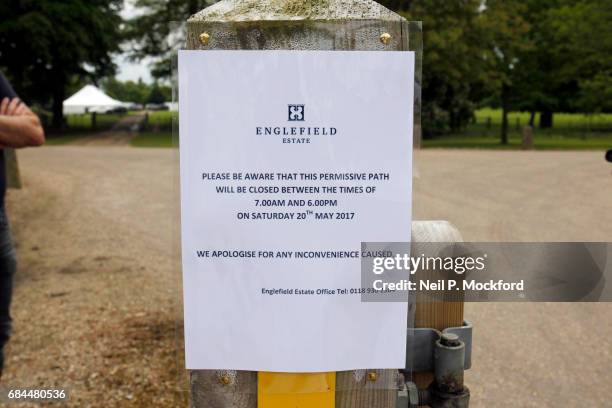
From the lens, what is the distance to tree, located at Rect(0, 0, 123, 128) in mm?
32188

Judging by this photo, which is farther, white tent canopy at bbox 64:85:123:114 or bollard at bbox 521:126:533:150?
white tent canopy at bbox 64:85:123:114

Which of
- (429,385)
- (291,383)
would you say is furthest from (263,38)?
(429,385)

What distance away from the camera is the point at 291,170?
141 cm

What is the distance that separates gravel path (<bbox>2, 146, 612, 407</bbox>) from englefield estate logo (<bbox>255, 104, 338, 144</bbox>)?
25cm

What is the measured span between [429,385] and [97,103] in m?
39.2

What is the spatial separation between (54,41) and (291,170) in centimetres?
3520

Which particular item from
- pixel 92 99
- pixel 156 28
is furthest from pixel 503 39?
pixel 92 99

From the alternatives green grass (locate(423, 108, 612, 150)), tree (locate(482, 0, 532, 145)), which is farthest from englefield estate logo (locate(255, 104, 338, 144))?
tree (locate(482, 0, 532, 145))

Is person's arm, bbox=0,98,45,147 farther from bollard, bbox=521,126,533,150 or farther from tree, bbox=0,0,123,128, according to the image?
tree, bbox=0,0,123,128

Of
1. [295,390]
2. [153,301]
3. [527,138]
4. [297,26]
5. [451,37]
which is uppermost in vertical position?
[451,37]

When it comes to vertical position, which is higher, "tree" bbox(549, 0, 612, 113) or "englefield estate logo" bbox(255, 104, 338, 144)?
"tree" bbox(549, 0, 612, 113)

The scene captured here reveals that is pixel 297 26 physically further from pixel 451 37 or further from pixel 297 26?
pixel 451 37

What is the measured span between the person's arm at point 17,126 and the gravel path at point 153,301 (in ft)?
4.00

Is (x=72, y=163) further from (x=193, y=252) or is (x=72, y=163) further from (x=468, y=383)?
(x=193, y=252)
